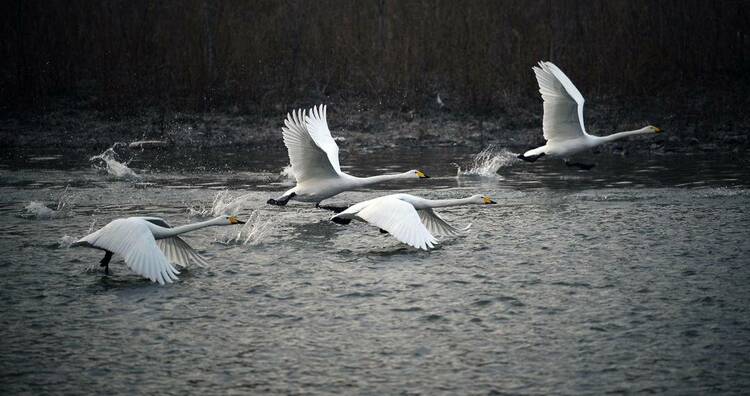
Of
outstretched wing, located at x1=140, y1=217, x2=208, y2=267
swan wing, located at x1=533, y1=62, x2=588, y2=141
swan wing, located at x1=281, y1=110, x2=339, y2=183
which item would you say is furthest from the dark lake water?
swan wing, located at x1=533, y1=62, x2=588, y2=141

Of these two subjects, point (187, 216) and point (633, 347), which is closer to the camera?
point (633, 347)

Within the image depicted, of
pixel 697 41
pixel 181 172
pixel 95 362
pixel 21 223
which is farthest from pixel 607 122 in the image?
pixel 95 362

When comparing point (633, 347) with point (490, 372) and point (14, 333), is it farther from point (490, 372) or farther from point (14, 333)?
point (14, 333)

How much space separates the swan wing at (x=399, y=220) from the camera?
33.0 feet

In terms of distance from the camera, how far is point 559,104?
49.3 ft

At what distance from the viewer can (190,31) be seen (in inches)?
1014

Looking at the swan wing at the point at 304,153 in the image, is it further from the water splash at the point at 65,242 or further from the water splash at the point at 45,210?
the water splash at the point at 45,210

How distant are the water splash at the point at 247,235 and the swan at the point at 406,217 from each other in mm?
1163

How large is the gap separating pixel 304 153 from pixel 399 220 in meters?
2.48

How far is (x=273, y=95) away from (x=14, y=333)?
16893 millimetres

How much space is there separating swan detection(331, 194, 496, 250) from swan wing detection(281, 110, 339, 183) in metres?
1.36

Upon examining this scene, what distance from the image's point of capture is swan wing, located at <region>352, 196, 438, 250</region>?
10.1m

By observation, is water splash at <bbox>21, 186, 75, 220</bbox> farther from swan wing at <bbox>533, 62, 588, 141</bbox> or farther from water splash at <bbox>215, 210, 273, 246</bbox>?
swan wing at <bbox>533, 62, 588, 141</bbox>

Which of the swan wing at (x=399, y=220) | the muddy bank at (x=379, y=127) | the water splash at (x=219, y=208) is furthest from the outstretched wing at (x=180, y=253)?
the muddy bank at (x=379, y=127)
